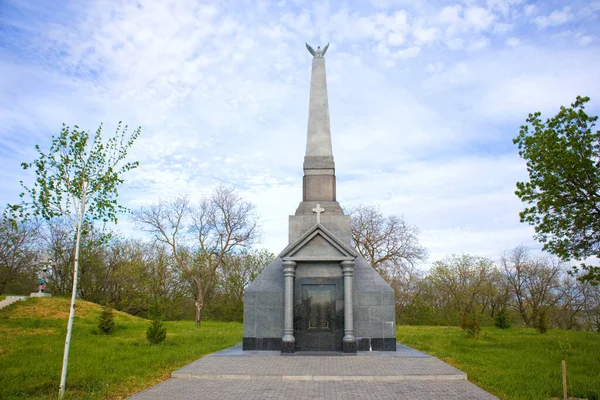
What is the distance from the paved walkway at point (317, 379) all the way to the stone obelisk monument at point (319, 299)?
102 cm

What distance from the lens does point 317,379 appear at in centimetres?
957

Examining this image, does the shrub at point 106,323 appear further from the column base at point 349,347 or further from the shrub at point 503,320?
the shrub at point 503,320

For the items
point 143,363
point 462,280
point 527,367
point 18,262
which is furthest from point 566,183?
point 18,262

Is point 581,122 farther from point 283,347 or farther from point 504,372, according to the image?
point 283,347

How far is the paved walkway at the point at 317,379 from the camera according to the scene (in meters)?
8.20

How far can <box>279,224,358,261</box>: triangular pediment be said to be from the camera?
13602 millimetres

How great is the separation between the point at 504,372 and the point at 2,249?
38823 mm

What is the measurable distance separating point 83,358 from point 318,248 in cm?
772

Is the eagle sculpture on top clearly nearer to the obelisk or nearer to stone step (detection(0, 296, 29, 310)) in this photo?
the obelisk

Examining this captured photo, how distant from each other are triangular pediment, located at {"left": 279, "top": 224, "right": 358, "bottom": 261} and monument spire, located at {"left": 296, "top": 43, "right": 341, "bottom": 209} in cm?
204

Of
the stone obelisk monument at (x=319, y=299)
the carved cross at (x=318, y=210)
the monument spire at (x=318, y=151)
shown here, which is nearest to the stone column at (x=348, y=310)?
the stone obelisk monument at (x=319, y=299)

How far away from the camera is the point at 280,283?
1462 centimetres

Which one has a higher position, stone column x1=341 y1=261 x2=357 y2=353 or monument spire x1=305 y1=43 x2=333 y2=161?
monument spire x1=305 y1=43 x2=333 y2=161

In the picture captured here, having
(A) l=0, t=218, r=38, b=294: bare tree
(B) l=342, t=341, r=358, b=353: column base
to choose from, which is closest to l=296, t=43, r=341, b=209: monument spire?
(B) l=342, t=341, r=358, b=353: column base
